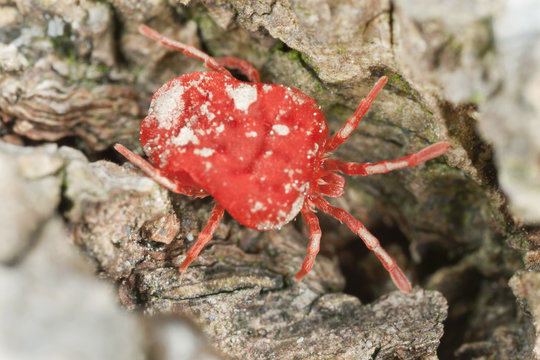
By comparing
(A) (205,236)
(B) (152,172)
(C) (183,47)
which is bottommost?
(A) (205,236)

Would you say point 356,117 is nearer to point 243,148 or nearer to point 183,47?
point 243,148

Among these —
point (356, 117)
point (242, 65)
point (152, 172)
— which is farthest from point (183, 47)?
point (356, 117)

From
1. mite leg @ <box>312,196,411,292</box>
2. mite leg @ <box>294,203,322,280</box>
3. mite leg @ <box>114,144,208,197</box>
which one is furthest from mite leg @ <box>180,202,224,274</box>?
mite leg @ <box>312,196,411,292</box>

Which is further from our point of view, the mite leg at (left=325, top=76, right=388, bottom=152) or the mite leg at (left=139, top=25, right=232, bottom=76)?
the mite leg at (left=139, top=25, right=232, bottom=76)

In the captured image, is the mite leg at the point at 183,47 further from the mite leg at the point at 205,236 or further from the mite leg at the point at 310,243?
the mite leg at the point at 310,243

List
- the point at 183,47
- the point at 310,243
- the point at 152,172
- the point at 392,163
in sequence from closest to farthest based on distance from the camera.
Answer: the point at 152,172 → the point at 392,163 → the point at 310,243 → the point at 183,47

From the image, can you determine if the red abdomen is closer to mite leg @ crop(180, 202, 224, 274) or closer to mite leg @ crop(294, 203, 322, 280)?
mite leg @ crop(180, 202, 224, 274)
